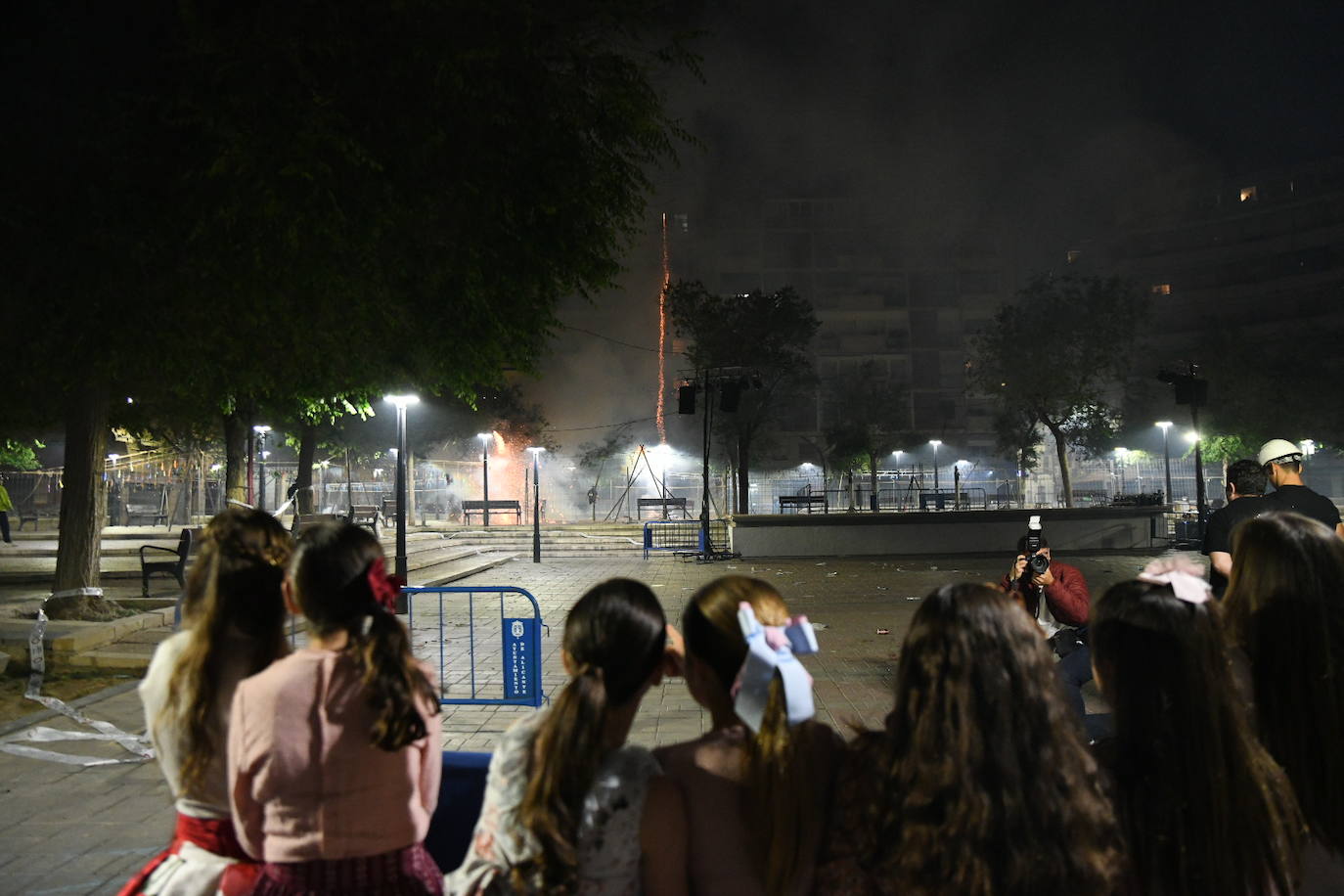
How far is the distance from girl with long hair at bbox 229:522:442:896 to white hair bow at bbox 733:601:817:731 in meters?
0.83

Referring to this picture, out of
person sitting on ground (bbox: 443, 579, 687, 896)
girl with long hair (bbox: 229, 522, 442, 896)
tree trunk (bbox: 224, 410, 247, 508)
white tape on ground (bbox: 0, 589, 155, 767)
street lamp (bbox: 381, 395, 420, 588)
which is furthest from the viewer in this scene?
tree trunk (bbox: 224, 410, 247, 508)

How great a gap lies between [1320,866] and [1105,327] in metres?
33.3

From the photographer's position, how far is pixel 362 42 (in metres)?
8.21

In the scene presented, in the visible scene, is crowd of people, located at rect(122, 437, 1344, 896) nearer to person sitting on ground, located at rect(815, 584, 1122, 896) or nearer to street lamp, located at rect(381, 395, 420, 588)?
person sitting on ground, located at rect(815, 584, 1122, 896)

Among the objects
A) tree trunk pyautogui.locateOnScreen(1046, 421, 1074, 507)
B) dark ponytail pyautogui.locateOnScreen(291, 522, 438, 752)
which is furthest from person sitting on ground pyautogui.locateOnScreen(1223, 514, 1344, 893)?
tree trunk pyautogui.locateOnScreen(1046, 421, 1074, 507)

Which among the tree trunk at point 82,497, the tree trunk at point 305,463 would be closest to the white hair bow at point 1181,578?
the tree trunk at point 82,497

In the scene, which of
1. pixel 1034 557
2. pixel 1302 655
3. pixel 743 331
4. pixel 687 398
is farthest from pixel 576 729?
pixel 743 331

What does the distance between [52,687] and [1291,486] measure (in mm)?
9788

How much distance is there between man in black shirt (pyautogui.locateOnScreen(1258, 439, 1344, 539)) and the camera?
5.12 m

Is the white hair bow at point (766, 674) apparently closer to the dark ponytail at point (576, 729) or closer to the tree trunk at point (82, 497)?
the dark ponytail at point (576, 729)

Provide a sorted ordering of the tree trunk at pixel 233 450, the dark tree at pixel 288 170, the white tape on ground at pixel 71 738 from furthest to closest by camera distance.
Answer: the tree trunk at pixel 233 450, the dark tree at pixel 288 170, the white tape on ground at pixel 71 738

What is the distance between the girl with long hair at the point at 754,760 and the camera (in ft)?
5.74

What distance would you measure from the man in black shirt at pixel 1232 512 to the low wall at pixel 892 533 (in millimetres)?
17242

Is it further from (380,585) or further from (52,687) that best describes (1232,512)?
(52,687)
